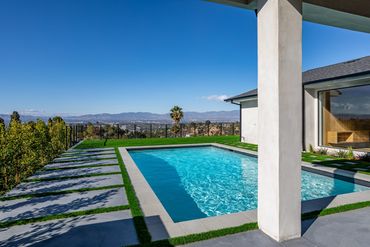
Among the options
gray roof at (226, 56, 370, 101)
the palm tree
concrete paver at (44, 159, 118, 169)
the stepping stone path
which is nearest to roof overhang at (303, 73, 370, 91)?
gray roof at (226, 56, 370, 101)

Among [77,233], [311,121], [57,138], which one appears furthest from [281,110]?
[57,138]

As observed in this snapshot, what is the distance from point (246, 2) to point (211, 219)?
3392 mm

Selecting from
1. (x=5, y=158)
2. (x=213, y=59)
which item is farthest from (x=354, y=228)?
(x=213, y=59)

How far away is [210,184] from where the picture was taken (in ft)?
22.8

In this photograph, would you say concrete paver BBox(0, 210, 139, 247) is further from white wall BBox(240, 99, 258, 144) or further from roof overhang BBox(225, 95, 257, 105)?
white wall BBox(240, 99, 258, 144)

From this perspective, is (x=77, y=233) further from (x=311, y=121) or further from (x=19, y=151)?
(x=311, y=121)

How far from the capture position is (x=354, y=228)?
3.17m

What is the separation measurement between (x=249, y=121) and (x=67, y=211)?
12.7 meters

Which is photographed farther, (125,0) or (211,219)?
(125,0)

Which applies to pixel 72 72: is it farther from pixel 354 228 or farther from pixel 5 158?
pixel 354 228

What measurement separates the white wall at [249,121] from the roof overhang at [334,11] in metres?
10.4

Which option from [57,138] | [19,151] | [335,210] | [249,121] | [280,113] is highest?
[249,121]

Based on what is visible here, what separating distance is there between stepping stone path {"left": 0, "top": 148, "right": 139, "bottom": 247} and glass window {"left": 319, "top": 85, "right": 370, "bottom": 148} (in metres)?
9.98

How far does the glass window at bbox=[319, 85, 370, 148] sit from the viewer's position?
10219mm
